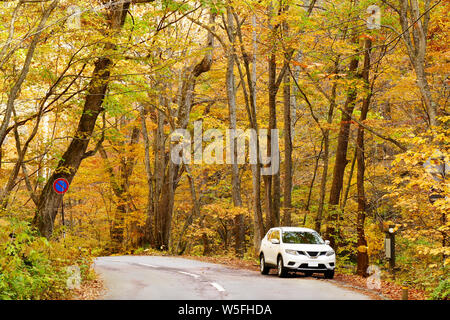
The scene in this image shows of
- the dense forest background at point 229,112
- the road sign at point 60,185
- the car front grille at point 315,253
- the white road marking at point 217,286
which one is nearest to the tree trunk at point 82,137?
the dense forest background at point 229,112

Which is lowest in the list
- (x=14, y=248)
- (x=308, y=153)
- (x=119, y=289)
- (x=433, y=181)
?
(x=119, y=289)

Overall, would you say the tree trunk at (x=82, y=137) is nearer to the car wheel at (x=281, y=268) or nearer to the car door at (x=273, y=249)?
the car door at (x=273, y=249)

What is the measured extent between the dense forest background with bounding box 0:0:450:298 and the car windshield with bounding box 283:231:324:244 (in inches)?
130

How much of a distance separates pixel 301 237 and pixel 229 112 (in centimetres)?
1316

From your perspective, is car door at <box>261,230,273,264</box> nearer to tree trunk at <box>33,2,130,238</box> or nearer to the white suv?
the white suv

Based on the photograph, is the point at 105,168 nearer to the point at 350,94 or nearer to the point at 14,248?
the point at 350,94

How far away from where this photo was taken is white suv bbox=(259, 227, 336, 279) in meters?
15.6

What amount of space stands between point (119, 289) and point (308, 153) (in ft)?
83.7

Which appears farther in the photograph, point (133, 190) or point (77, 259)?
point (133, 190)

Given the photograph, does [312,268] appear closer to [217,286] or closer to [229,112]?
[217,286]

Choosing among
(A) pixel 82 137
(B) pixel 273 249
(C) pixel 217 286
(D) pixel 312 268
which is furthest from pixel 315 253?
(A) pixel 82 137

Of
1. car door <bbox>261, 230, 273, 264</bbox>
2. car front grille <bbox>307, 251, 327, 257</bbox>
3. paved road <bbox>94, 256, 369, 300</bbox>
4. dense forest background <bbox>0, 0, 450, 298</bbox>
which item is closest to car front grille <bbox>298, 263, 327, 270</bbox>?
car front grille <bbox>307, 251, 327, 257</bbox>
